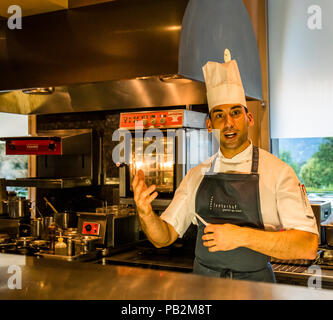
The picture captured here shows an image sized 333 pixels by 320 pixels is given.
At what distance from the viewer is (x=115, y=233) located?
11.7 feet

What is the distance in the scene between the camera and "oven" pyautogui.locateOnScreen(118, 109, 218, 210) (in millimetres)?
3324

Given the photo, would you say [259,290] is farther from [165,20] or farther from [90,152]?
[90,152]

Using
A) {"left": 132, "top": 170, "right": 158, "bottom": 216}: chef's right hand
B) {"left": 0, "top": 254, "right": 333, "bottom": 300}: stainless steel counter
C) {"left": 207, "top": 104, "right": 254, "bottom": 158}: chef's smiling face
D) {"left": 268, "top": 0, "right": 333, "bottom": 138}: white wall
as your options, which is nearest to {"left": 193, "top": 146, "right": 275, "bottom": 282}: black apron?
{"left": 207, "top": 104, "right": 254, "bottom": 158}: chef's smiling face

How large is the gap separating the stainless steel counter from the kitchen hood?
4.51ft

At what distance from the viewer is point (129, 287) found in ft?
4.70

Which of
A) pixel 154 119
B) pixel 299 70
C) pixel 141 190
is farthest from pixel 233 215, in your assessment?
pixel 299 70

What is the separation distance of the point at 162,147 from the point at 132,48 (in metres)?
0.87

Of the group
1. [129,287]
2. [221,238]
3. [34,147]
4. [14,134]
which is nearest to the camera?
[129,287]

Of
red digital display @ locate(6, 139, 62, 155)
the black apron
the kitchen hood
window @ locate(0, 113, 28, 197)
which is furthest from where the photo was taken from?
window @ locate(0, 113, 28, 197)

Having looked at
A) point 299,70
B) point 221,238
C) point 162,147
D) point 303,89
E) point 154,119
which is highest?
point 299,70

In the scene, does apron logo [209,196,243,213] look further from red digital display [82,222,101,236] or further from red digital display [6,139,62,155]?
red digital display [6,139,62,155]

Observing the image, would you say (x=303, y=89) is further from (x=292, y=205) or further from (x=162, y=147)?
(x=292, y=205)

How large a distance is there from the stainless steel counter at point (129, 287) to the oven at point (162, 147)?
1674mm
